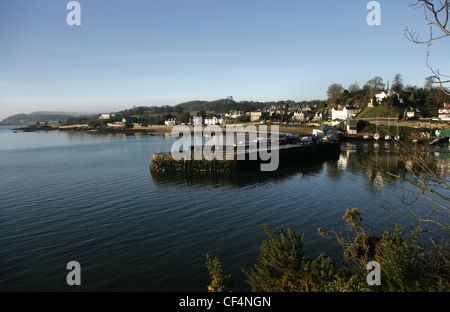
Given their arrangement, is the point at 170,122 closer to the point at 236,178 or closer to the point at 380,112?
the point at 380,112

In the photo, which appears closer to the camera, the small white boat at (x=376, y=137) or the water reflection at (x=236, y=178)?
the water reflection at (x=236, y=178)

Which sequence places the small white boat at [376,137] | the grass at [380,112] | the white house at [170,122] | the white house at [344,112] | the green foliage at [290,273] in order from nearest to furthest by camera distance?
the green foliage at [290,273]
the small white boat at [376,137]
the grass at [380,112]
the white house at [344,112]
the white house at [170,122]

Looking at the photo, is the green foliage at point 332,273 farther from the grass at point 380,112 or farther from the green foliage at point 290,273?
the grass at point 380,112

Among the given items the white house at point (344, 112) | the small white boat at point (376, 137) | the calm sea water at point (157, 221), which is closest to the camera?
the calm sea water at point (157, 221)

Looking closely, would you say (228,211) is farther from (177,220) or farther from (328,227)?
(328,227)

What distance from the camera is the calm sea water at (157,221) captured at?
1198 centimetres

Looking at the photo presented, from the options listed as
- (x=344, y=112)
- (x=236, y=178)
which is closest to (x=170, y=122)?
(x=344, y=112)

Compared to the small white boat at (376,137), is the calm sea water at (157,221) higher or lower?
lower

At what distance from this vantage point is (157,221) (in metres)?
18.2

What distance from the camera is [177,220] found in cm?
1836

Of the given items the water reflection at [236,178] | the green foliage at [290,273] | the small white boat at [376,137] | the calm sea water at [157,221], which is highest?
the small white boat at [376,137]

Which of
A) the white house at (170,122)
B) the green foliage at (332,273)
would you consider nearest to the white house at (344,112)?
the white house at (170,122)

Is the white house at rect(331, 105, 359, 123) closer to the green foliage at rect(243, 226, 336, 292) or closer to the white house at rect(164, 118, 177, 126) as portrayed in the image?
the white house at rect(164, 118, 177, 126)
